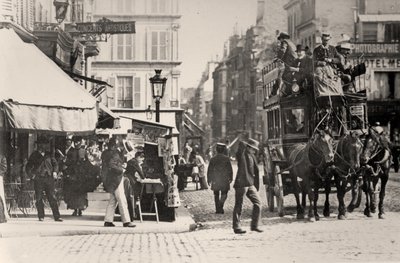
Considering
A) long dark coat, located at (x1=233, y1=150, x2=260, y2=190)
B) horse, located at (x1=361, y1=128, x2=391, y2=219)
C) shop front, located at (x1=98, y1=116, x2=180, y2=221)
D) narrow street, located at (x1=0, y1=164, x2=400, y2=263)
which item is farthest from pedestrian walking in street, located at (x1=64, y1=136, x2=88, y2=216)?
horse, located at (x1=361, y1=128, x2=391, y2=219)

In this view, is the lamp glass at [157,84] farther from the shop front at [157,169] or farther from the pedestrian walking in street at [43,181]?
the pedestrian walking in street at [43,181]

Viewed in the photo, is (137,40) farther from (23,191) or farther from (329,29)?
(23,191)

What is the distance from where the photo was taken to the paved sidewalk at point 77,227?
35.5 feet

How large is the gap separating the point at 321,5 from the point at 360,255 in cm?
1150

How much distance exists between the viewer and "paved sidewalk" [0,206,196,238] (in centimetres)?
1082

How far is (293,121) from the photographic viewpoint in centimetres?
1377

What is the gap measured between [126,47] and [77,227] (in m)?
9.30

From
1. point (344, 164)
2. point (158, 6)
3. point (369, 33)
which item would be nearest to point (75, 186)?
point (344, 164)

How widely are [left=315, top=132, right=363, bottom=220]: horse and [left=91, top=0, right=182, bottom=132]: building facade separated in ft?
15.1

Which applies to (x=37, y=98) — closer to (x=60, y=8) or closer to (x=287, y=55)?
(x=287, y=55)

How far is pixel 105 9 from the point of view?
16281 mm

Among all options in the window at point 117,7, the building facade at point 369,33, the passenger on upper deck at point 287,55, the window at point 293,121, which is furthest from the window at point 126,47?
the passenger on upper deck at point 287,55

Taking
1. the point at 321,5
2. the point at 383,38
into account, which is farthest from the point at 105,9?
the point at 383,38

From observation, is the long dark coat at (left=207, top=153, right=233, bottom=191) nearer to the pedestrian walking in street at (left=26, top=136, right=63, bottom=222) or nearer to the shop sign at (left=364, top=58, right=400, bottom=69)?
the pedestrian walking in street at (left=26, top=136, right=63, bottom=222)
